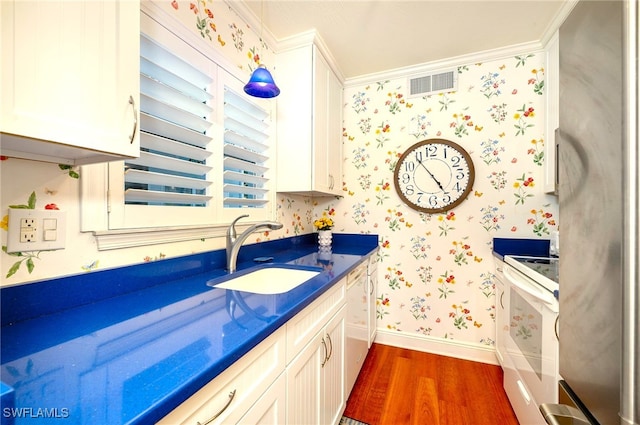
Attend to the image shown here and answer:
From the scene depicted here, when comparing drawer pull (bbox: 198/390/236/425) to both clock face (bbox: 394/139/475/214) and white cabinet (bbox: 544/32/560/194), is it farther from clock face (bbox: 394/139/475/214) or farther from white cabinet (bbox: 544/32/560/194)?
white cabinet (bbox: 544/32/560/194)

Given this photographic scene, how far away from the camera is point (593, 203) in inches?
18.7

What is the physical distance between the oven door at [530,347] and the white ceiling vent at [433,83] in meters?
1.51

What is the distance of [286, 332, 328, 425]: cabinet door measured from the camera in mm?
887

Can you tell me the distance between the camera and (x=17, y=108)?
0.51 meters

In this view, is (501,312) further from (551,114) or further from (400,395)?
(551,114)

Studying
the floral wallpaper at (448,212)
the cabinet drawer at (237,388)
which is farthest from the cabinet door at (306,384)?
the floral wallpaper at (448,212)

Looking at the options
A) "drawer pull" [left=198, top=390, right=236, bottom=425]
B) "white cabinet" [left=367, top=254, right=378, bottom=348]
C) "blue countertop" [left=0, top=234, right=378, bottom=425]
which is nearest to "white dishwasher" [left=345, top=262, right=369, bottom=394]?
"white cabinet" [left=367, top=254, right=378, bottom=348]

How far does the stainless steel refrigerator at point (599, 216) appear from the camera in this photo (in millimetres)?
386

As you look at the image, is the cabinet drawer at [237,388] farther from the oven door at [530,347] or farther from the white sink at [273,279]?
the oven door at [530,347]

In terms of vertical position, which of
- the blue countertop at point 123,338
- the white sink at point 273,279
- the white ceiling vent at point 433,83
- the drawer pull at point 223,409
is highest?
the white ceiling vent at point 433,83

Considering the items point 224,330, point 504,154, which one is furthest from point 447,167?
point 224,330

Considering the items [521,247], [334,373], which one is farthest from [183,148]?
[521,247]

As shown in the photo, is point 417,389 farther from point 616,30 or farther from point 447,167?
point 616,30

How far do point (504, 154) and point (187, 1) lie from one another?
91.0 inches
